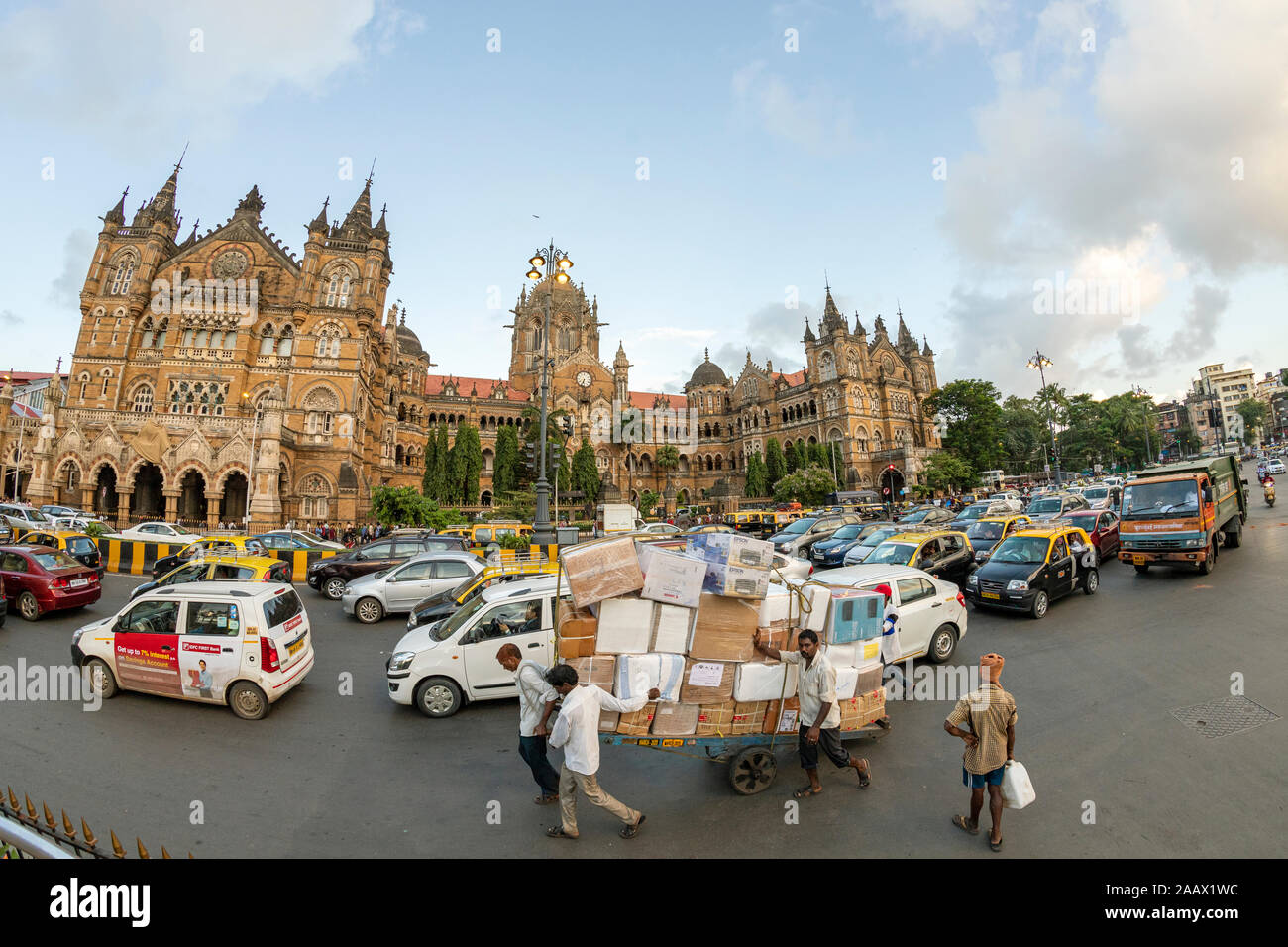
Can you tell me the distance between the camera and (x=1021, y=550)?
11719 millimetres

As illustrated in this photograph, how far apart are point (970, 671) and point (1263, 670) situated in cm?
353

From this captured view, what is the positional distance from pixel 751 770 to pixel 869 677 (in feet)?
5.25

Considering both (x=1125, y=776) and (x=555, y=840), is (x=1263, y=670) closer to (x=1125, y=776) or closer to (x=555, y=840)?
(x=1125, y=776)

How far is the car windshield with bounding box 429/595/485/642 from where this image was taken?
7150 millimetres

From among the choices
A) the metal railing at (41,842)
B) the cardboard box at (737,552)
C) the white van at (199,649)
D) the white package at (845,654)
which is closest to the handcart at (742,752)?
the white package at (845,654)

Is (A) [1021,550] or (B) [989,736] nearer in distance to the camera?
(B) [989,736]

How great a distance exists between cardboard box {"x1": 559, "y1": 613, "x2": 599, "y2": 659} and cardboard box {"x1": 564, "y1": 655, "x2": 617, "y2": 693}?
6 cm

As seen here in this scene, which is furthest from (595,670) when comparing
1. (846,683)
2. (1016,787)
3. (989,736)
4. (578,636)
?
(1016,787)

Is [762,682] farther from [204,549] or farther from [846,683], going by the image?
[204,549]

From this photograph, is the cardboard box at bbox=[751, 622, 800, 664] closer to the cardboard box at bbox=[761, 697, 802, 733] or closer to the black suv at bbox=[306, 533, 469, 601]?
the cardboard box at bbox=[761, 697, 802, 733]

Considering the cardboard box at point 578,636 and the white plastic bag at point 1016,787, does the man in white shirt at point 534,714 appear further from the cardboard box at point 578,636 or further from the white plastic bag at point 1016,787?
the white plastic bag at point 1016,787

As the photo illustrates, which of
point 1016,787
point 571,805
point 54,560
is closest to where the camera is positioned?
point 1016,787
